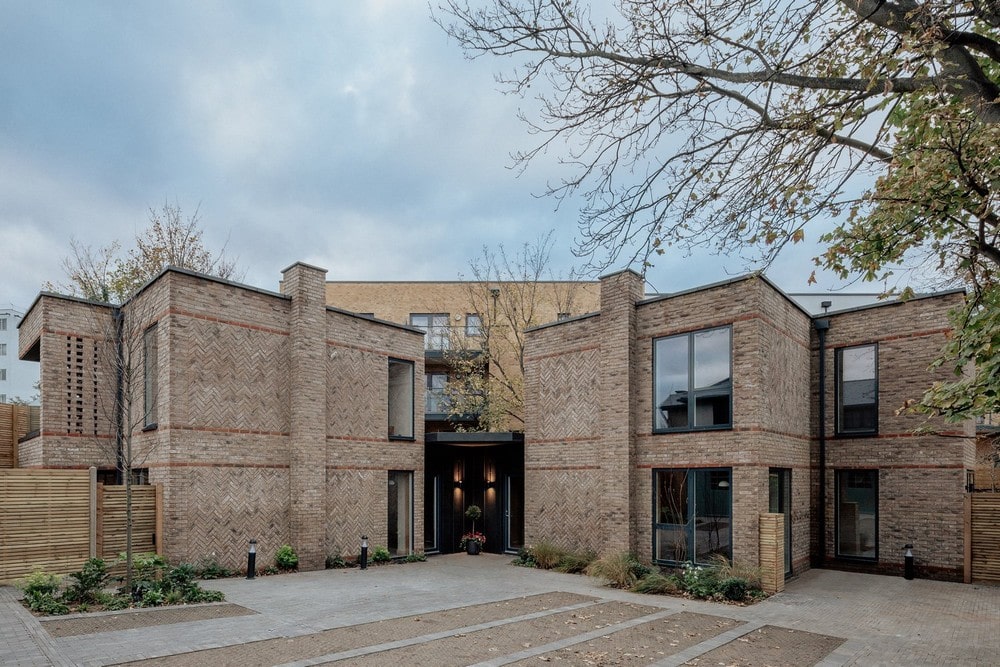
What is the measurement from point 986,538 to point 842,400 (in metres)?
3.92

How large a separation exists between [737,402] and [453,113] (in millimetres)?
8681

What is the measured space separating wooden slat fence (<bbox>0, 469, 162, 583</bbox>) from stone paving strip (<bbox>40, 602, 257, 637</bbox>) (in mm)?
3416

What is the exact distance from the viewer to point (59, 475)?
40.8ft

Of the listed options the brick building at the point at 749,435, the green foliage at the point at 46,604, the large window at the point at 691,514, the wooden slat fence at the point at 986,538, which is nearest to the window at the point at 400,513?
the brick building at the point at 749,435

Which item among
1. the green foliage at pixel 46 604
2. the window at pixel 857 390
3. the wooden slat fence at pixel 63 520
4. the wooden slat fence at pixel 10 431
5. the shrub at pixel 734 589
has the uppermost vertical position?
the window at pixel 857 390

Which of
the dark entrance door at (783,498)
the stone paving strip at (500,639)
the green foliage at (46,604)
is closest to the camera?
the stone paving strip at (500,639)

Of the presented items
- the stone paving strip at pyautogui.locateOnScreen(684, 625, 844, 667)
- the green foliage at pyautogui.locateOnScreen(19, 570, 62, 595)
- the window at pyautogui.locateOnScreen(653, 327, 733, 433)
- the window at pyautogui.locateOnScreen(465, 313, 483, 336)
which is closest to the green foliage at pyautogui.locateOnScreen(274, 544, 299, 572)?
the green foliage at pyautogui.locateOnScreen(19, 570, 62, 595)

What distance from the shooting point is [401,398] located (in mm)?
17906

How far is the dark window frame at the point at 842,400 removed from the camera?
14891 millimetres

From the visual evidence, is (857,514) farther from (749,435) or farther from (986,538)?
(749,435)

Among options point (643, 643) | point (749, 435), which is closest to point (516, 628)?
point (643, 643)

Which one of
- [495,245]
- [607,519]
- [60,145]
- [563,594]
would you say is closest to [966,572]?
[607,519]

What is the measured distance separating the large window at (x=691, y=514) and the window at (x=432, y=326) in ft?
46.1

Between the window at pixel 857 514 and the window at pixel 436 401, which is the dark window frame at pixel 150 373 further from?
the window at pixel 857 514
